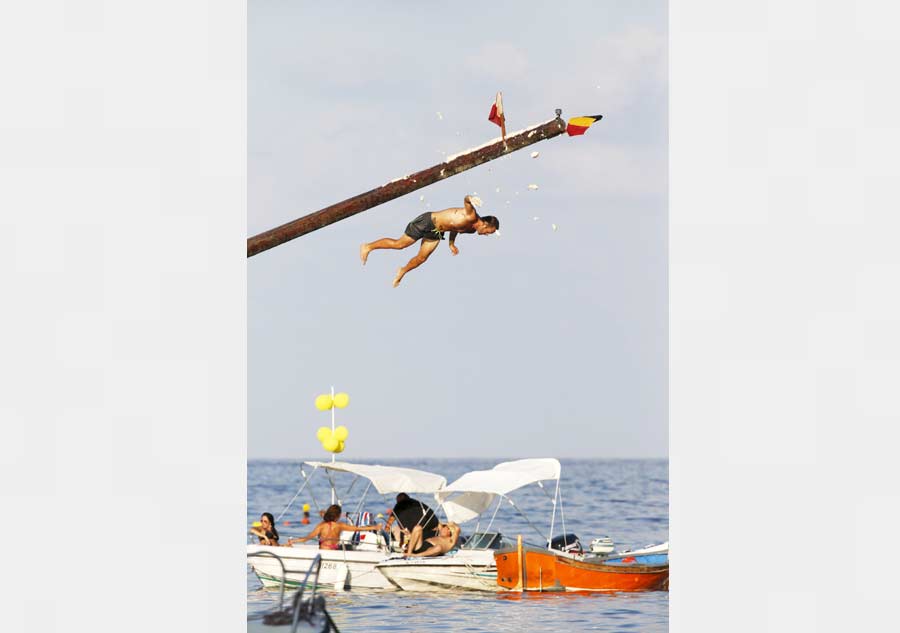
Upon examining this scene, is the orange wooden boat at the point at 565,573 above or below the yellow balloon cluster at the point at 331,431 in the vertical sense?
below

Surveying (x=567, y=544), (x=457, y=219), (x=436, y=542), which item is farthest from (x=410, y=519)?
(x=457, y=219)

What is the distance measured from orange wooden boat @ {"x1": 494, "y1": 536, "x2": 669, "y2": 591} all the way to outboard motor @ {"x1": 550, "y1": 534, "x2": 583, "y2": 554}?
586mm

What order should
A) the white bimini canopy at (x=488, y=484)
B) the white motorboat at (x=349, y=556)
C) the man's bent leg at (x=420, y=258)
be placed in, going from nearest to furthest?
the man's bent leg at (x=420, y=258) → the white motorboat at (x=349, y=556) → the white bimini canopy at (x=488, y=484)

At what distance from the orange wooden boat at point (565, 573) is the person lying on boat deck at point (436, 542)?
0.54m

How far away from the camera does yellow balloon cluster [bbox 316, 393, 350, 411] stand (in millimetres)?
11868

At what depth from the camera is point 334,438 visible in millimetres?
12086

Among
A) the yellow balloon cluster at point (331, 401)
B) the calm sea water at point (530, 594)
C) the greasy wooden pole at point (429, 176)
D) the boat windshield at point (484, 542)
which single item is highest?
the greasy wooden pole at point (429, 176)

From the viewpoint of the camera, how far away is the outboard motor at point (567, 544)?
14341mm

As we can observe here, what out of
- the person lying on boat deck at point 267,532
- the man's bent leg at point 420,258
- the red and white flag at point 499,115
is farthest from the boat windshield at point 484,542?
the red and white flag at point 499,115

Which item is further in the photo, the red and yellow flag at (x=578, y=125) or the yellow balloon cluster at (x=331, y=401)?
the yellow balloon cluster at (x=331, y=401)

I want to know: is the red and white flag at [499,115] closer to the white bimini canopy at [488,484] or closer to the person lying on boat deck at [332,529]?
the white bimini canopy at [488,484]

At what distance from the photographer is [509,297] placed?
39.2 feet
